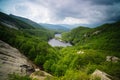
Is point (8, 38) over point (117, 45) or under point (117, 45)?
over

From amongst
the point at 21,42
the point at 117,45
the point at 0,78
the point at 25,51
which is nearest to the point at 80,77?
the point at 0,78

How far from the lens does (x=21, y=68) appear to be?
58.1 m

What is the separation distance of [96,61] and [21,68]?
63.8 meters

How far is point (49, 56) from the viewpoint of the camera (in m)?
99.2

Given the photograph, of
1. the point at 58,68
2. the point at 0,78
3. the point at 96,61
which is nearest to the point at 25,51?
the point at 58,68

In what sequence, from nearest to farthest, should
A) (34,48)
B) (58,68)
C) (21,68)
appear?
(21,68), (58,68), (34,48)

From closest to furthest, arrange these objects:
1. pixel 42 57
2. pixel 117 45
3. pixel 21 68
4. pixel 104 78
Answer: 1. pixel 104 78
2. pixel 21 68
3. pixel 42 57
4. pixel 117 45

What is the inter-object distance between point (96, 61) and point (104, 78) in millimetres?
67876

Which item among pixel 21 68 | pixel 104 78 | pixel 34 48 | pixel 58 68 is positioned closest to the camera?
pixel 104 78

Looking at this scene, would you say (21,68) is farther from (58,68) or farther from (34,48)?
(34,48)

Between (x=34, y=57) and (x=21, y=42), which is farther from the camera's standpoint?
(x=21, y=42)

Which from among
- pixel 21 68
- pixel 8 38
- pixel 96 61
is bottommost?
pixel 96 61

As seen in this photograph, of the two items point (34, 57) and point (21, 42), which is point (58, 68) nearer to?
point (34, 57)

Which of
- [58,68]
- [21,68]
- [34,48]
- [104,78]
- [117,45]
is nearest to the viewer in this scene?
[104,78]
